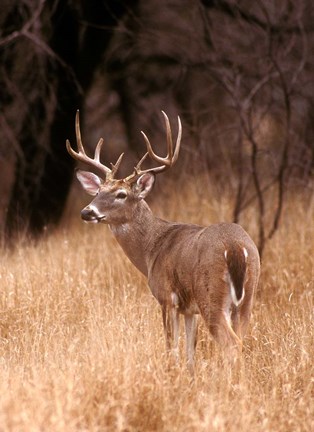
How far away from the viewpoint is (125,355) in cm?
544

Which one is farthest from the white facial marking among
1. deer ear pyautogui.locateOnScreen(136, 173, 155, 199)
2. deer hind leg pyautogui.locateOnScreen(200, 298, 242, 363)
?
deer hind leg pyautogui.locateOnScreen(200, 298, 242, 363)

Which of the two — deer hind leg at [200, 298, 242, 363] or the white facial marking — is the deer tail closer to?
deer hind leg at [200, 298, 242, 363]

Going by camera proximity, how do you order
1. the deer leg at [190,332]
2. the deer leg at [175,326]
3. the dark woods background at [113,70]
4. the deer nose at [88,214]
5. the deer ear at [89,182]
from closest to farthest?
1. the deer leg at [175,326]
2. the deer leg at [190,332]
3. the deer nose at [88,214]
4. the deer ear at [89,182]
5. the dark woods background at [113,70]

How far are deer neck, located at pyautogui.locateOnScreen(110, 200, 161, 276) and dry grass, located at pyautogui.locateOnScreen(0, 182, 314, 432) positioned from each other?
0.32 m

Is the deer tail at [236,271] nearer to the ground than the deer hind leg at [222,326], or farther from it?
farther from it

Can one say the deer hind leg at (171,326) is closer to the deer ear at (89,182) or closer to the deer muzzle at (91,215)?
the deer muzzle at (91,215)

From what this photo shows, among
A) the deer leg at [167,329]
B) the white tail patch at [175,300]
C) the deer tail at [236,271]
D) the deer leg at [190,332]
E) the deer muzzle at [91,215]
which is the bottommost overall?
the deer leg at [190,332]

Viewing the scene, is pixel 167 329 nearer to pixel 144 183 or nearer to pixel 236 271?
pixel 236 271

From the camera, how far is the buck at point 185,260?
5.82 metres

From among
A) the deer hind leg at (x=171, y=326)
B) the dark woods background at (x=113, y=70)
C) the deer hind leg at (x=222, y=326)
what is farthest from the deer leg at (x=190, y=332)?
the dark woods background at (x=113, y=70)

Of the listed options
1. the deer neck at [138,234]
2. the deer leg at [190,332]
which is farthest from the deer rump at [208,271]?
the deer neck at [138,234]

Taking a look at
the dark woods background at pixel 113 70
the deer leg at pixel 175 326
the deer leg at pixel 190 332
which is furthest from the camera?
the dark woods background at pixel 113 70

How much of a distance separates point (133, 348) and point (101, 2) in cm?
581

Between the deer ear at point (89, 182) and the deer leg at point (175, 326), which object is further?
the deer ear at point (89, 182)
